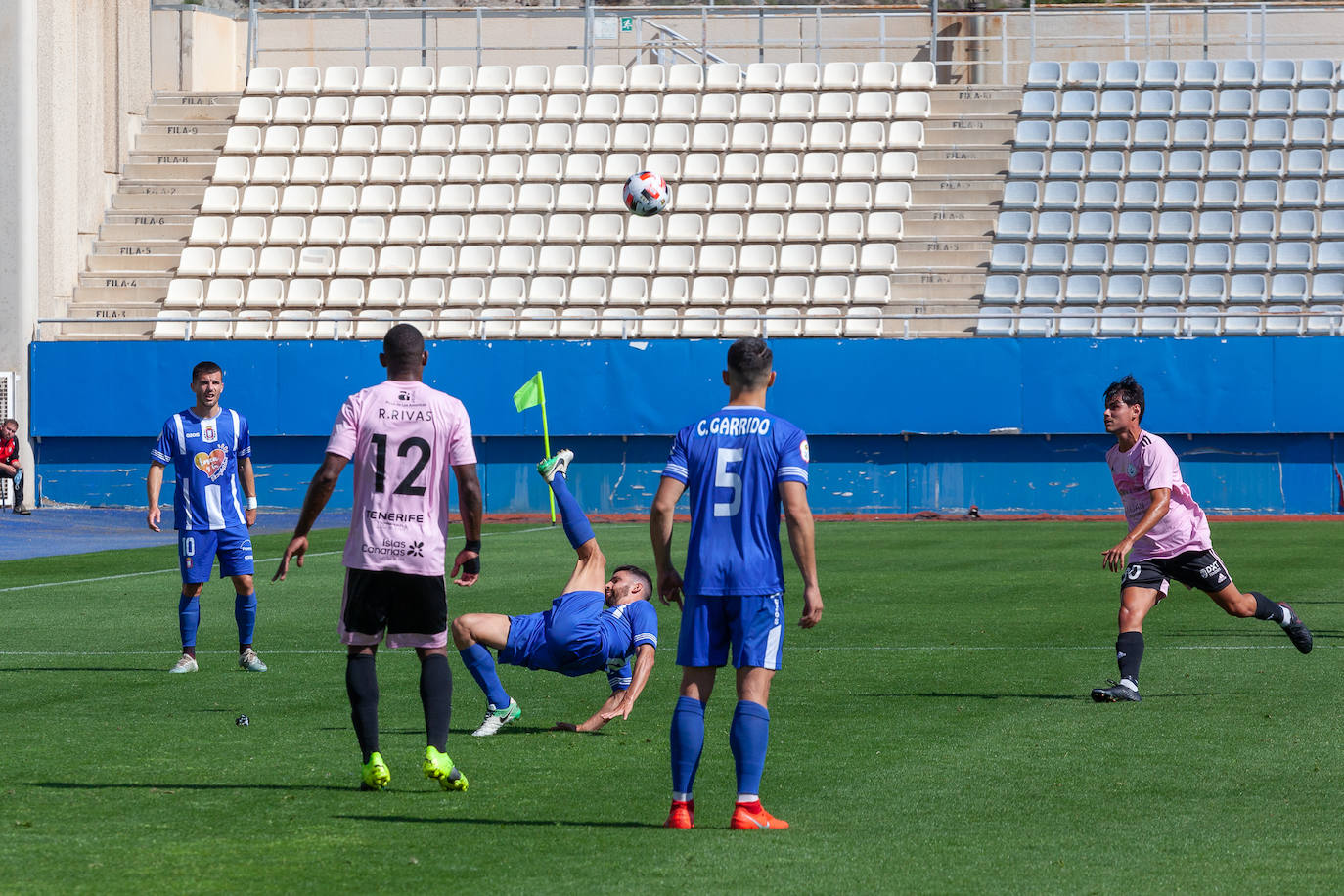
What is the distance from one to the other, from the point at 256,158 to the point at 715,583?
3299 cm

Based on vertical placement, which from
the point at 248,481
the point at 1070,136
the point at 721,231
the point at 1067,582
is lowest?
the point at 1067,582

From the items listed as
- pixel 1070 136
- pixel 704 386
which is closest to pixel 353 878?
pixel 704 386

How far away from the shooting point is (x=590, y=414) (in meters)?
32.6

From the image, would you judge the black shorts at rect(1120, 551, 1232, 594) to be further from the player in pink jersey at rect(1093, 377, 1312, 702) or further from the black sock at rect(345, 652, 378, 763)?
the black sock at rect(345, 652, 378, 763)

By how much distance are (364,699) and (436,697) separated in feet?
1.05

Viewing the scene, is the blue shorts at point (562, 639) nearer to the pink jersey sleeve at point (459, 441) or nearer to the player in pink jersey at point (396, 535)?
the player in pink jersey at point (396, 535)

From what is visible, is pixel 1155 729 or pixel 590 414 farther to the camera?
pixel 590 414

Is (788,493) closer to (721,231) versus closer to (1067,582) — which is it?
(1067,582)

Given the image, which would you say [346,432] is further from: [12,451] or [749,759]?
[12,451]

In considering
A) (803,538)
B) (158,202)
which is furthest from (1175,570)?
(158,202)

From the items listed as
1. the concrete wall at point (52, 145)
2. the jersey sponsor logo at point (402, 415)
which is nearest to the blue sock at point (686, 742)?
the jersey sponsor logo at point (402, 415)

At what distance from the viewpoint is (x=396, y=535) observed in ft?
24.9

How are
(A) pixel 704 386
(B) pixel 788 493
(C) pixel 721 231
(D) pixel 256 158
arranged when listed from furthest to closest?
(D) pixel 256 158 → (C) pixel 721 231 → (A) pixel 704 386 → (B) pixel 788 493

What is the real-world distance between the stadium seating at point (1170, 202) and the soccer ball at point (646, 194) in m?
6.45
